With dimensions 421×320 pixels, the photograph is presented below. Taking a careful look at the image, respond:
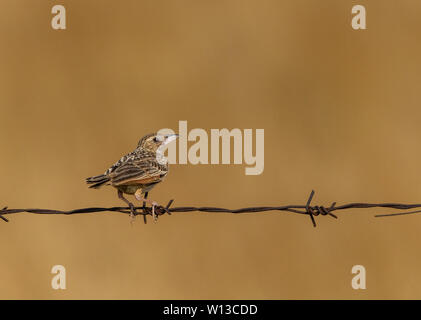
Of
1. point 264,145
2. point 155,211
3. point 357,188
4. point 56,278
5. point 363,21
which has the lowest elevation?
point 56,278

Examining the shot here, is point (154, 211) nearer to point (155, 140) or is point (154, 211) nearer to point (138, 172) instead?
point (138, 172)

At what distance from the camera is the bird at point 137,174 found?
6234 mm

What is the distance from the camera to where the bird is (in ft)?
20.5

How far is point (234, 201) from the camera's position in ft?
43.6

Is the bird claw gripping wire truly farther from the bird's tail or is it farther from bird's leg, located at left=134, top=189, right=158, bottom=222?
the bird's tail

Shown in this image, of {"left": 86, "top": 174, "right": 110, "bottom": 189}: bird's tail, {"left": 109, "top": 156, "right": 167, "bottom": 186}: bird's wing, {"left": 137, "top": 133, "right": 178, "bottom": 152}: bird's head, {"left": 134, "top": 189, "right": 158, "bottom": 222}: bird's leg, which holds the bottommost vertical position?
{"left": 134, "top": 189, "right": 158, "bottom": 222}: bird's leg

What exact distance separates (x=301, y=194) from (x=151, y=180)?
7.25m

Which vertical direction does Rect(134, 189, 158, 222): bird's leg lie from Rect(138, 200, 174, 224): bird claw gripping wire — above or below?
above

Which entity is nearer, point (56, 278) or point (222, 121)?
point (56, 278)

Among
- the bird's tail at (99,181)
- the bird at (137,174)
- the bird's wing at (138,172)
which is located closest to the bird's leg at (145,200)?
the bird at (137,174)

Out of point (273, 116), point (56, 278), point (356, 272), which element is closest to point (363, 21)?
point (273, 116)

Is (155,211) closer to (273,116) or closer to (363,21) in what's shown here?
(273,116)

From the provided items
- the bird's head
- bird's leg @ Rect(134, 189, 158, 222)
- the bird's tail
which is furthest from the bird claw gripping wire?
the bird's head

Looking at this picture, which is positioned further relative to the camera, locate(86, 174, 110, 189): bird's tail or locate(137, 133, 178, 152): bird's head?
locate(137, 133, 178, 152): bird's head
